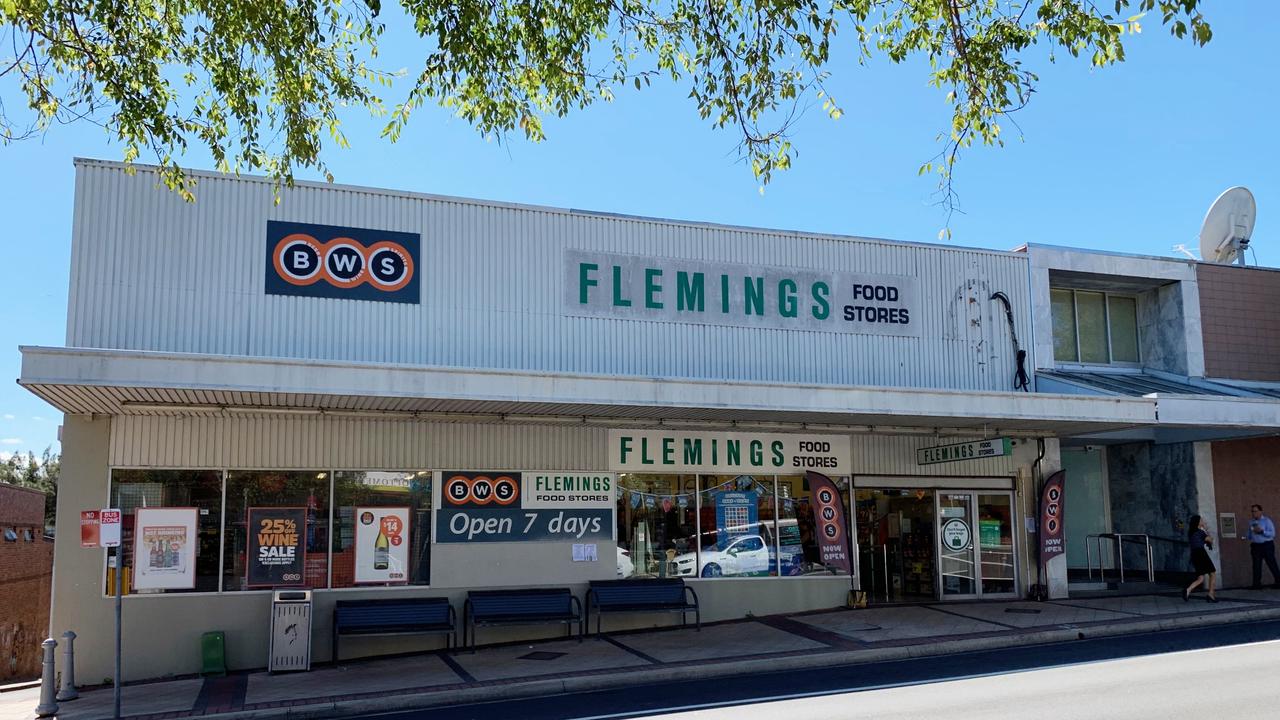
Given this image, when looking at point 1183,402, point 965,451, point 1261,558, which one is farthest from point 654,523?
point 1261,558

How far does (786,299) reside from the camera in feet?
59.5

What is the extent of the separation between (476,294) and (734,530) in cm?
579

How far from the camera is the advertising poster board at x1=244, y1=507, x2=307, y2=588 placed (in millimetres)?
14633

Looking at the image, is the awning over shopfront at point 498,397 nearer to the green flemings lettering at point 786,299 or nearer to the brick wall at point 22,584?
the green flemings lettering at point 786,299

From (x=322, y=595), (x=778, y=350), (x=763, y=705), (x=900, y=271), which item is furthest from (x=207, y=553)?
(x=900, y=271)

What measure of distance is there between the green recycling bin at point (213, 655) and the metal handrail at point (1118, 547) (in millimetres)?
16422

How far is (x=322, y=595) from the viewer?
14.8m

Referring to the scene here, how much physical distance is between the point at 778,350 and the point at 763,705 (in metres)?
8.30

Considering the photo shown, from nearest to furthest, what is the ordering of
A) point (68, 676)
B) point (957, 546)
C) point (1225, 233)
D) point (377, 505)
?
point (68, 676) < point (377, 505) < point (957, 546) < point (1225, 233)

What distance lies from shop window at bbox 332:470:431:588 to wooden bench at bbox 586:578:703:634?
259 cm

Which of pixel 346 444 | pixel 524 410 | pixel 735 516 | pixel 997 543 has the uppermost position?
pixel 524 410

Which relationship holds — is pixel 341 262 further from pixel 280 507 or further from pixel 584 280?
pixel 584 280

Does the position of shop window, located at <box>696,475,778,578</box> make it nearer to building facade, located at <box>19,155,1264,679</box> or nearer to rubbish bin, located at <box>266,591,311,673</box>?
building facade, located at <box>19,155,1264,679</box>

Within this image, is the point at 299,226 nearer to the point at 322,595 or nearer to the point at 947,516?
the point at 322,595
